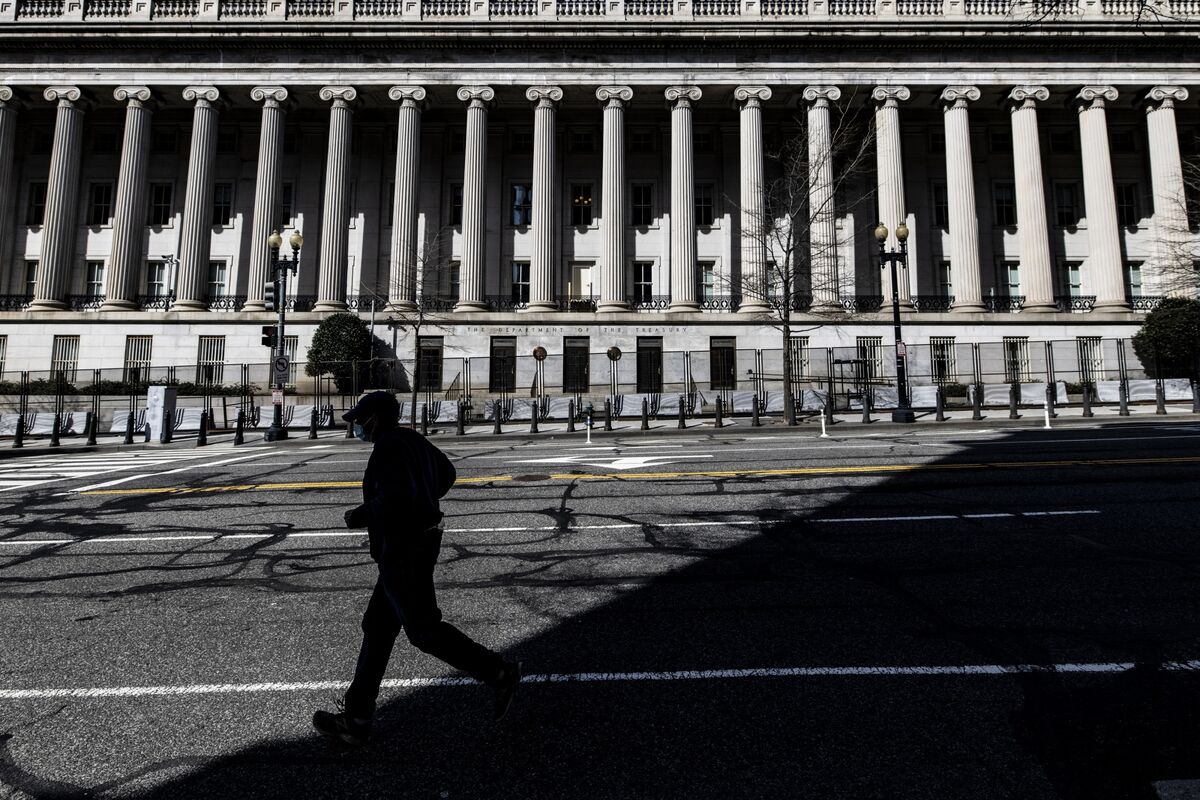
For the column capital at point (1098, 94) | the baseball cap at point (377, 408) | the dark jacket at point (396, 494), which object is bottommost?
the dark jacket at point (396, 494)

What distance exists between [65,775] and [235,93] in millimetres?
37618

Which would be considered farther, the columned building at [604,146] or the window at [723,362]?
the columned building at [604,146]

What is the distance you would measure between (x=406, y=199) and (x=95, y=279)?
18.5 meters

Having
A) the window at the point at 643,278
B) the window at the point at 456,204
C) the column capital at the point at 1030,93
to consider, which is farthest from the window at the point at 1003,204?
the window at the point at 456,204

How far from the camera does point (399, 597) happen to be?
301 cm

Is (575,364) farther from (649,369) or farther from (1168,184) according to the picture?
(1168,184)

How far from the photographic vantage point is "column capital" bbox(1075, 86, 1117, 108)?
31000 millimetres

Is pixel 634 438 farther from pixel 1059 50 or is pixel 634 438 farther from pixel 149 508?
pixel 1059 50

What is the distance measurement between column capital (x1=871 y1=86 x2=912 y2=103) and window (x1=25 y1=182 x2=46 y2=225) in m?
44.6

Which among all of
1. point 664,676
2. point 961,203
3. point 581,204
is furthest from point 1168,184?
point 664,676

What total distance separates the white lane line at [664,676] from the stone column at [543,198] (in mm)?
27705

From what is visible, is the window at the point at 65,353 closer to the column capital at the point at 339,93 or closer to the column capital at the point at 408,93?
the column capital at the point at 339,93

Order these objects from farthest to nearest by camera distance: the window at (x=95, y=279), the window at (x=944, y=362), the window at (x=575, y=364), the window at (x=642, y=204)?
the window at (x=642, y=204) → the window at (x=95, y=279) → the window at (x=575, y=364) → the window at (x=944, y=362)

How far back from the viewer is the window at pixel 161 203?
35.0 m
